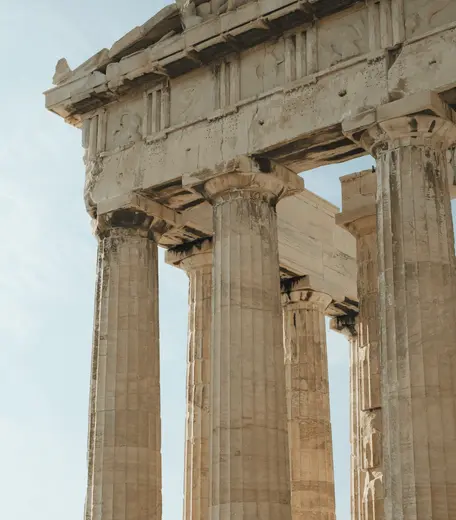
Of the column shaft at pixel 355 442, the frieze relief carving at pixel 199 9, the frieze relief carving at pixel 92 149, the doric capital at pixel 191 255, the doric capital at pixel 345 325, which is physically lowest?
the column shaft at pixel 355 442

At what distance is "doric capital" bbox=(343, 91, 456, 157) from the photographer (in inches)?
1209

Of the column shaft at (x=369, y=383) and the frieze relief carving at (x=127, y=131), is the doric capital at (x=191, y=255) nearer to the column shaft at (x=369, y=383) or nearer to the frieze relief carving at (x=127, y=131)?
the column shaft at (x=369, y=383)

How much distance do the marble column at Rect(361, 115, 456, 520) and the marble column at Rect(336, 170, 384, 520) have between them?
766 centimetres

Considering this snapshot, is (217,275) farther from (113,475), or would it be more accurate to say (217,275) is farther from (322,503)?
(322,503)

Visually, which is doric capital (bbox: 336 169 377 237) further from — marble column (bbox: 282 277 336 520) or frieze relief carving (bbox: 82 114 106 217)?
frieze relief carving (bbox: 82 114 106 217)

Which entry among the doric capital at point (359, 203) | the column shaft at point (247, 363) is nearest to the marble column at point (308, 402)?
the doric capital at point (359, 203)

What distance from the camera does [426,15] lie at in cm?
3141

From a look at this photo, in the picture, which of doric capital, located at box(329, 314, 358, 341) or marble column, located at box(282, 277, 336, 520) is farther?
doric capital, located at box(329, 314, 358, 341)

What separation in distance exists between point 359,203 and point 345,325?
28.2ft

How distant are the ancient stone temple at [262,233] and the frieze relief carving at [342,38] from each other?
5 centimetres

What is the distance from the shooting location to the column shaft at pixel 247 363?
104 ft

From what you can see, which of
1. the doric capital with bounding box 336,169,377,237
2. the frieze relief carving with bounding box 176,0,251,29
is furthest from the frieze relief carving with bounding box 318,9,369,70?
the doric capital with bounding box 336,169,377,237

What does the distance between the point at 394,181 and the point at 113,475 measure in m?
12.2

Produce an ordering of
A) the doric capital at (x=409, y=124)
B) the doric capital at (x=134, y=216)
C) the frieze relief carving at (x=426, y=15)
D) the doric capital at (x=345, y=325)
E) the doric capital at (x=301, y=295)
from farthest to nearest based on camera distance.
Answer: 1. the doric capital at (x=345, y=325)
2. the doric capital at (x=301, y=295)
3. the doric capital at (x=134, y=216)
4. the frieze relief carving at (x=426, y=15)
5. the doric capital at (x=409, y=124)
